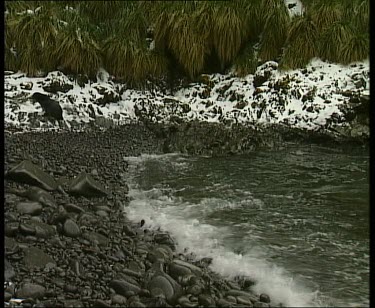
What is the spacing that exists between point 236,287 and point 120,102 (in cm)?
558

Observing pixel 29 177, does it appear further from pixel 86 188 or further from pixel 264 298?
pixel 264 298

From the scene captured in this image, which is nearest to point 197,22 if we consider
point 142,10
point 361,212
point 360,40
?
point 142,10

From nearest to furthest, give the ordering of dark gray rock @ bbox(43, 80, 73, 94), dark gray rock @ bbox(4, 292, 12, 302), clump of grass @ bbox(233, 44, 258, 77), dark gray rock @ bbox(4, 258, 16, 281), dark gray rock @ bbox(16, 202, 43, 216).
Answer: dark gray rock @ bbox(4, 292, 12, 302) < dark gray rock @ bbox(4, 258, 16, 281) < dark gray rock @ bbox(16, 202, 43, 216) < dark gray rock @ bbox(43, 80, 73, 94) < clump of grass @ bbox(233, 44, 258, 77)

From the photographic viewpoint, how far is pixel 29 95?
296 inches

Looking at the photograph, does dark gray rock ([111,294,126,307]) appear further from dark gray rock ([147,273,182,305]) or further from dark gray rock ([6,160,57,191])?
dark gray rock ([6,160,57,191])

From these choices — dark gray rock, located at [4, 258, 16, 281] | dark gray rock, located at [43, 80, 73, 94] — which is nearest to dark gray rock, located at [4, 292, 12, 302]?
dark gray rock, located at [4, 258, 16, 281]

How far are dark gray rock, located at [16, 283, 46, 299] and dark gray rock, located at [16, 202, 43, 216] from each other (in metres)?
1.17

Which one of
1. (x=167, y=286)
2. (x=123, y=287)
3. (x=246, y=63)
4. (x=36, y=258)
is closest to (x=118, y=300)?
(x=123, y=287)

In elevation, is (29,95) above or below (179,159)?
above

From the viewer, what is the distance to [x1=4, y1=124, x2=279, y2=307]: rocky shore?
2.89 metres

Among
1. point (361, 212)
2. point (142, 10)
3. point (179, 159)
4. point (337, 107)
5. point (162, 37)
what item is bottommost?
point (361, 212)

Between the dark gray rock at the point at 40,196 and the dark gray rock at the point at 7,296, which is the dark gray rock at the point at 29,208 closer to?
the dark gray rock at the point at 40,196

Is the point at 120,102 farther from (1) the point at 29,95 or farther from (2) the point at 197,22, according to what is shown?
(2) the point at 197,22

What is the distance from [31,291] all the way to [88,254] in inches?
24.5
